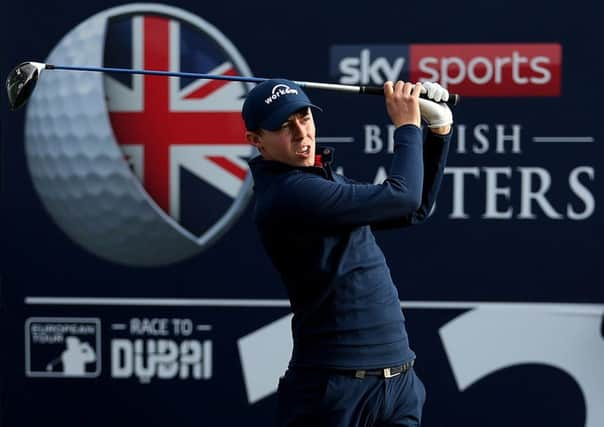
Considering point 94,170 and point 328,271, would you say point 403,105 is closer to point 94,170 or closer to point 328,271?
point 328,271

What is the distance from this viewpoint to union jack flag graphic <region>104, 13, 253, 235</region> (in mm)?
3014

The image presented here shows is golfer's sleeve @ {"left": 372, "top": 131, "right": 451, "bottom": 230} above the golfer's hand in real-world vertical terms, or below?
below

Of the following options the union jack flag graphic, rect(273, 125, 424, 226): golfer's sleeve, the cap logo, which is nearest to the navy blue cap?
the cap logo

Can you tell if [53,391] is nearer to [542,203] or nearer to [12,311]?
[12,311]

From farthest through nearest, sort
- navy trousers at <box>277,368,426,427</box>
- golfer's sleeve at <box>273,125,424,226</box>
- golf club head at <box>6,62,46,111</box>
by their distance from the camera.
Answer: golf club head at <box>6,62,46,111</box> < navy trousers at <box>277,368,426,427</box> < golfer's sleeve at <box>273,125,424,226</box>

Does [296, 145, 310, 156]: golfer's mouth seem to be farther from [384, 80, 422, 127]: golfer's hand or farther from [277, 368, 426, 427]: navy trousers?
[277, 368, 426, 427]: navy trousers

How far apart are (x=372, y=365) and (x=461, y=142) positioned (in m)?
1.07

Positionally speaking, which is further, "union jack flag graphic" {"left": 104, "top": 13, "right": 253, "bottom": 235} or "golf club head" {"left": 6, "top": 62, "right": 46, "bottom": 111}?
"union jack flag graphic" {"left": 104, "top": 13, "right": 253, "bottom": 235}

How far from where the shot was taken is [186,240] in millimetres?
3059

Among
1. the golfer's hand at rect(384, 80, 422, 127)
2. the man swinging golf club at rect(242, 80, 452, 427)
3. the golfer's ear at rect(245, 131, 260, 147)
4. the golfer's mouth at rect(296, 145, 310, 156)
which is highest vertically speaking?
the golfer's hand at rect(384, 80, 422, 127)

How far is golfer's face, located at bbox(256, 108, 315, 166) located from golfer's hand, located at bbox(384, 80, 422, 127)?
189 millimetres

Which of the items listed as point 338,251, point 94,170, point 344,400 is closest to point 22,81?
point 94,170

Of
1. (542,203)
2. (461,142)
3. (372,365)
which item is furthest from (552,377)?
(372,365)

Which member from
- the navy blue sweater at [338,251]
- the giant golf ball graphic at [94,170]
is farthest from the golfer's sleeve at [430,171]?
the giant golf ball graphic at [94,170]
